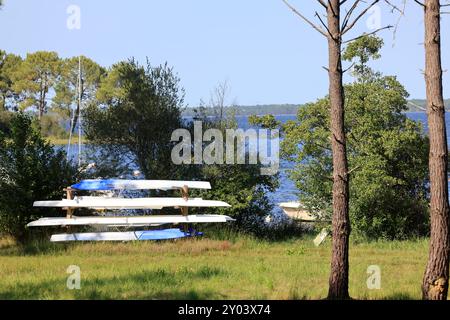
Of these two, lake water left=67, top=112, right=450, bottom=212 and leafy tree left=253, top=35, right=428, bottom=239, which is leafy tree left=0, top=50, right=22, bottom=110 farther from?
leafy tree left=253, top=35, right=428, bottom=239

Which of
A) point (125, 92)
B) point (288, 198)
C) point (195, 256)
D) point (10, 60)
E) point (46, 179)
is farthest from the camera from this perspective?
point (10, 60)

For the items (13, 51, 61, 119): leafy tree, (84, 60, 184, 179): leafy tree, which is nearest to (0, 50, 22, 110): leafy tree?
(13, 51, 61, 119): leafy tree

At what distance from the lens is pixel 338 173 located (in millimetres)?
9188

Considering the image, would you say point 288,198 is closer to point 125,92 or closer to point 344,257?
point 125,92

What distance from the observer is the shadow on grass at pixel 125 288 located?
9609mm

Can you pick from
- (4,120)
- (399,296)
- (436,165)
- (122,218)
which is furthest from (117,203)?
(4,120)

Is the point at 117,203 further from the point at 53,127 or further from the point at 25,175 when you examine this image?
the point at 53,127

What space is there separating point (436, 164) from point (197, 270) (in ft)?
16.3

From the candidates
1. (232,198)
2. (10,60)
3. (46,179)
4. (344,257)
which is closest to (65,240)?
(46,179)

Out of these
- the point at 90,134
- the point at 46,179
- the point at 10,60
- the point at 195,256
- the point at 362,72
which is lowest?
the point at 195,256

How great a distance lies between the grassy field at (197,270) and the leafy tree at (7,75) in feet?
148

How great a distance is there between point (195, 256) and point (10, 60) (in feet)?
167

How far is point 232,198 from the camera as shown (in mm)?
21625
